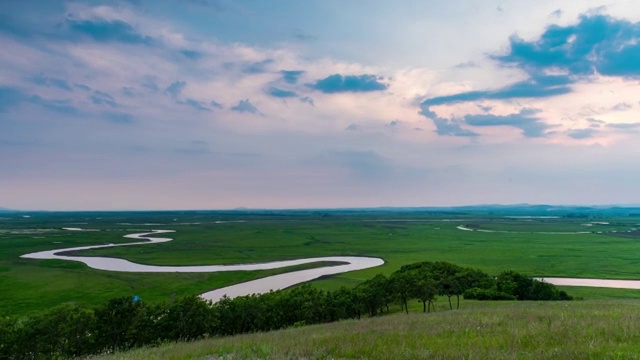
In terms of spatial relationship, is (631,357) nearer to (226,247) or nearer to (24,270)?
(24,270)

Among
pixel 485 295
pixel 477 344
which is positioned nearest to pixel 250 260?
pixel 485 295

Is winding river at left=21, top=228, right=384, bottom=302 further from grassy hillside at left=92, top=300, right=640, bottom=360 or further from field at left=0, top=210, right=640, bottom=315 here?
grassy hillside at left=92, top=300, right=640, bottom=360

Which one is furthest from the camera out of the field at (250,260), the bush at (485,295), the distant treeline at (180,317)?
the field at (250,260)

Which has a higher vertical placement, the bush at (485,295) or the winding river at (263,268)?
the bush at (485,295)

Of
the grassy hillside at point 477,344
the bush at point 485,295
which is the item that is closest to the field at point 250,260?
the bush at point 485,295

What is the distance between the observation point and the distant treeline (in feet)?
79.5

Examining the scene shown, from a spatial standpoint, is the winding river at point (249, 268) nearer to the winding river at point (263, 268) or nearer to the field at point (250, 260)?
the winding river at point (263, 268)

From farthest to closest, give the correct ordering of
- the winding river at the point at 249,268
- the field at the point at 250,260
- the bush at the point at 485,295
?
the winding river at the point at 249,268 < the field at the point at 250,260 < the bush at the point at 485,295

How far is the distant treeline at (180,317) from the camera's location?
24.2 m

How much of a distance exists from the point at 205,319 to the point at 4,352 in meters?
11.4

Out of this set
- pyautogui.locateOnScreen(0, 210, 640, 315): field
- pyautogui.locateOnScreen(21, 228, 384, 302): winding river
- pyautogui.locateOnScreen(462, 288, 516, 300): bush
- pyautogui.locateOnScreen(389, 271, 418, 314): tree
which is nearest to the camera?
pyautogui.locateOnScreen(389, 271, 418, 314): tree

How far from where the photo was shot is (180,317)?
92.9 ft

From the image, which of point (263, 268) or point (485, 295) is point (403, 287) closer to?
point (485, 295)

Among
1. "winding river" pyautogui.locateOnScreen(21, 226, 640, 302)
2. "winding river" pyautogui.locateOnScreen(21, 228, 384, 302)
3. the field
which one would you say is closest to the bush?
the field
